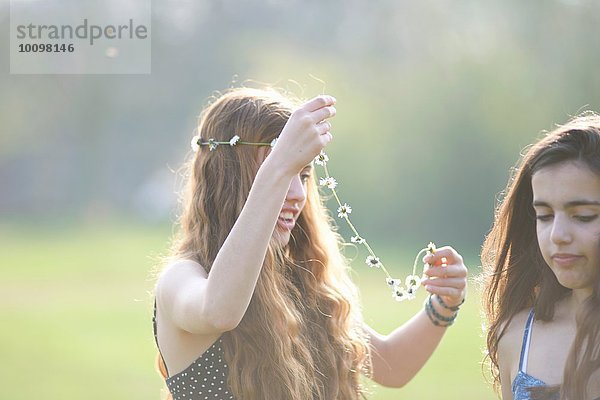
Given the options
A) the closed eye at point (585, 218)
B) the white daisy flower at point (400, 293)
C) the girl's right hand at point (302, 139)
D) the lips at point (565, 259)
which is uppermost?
the girl's right hand at point (302, 139)

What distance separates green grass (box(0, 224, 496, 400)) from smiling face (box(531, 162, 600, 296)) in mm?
1504

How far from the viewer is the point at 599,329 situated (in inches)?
103

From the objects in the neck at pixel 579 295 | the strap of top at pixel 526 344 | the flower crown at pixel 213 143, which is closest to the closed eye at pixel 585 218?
the neck at pixel 579 295

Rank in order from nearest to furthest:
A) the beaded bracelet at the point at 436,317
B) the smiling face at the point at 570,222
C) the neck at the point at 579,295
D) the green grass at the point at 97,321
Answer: the smiling face at the point at 570,222
the neck at the point at 579,295
the beaded bracelet at the point at 436,317
the green grass at the point at 97,321

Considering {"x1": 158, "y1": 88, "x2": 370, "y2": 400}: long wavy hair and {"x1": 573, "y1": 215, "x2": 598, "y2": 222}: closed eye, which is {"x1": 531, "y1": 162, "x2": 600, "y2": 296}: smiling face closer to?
{"x1": 573, "y1": 215, "x2": 598, "y2": 222}: closed eye

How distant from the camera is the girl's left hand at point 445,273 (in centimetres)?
311

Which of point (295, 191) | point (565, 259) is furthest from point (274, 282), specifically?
point (565, 259)

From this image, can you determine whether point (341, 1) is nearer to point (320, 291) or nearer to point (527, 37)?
point (527, 37)

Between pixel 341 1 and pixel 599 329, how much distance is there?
30829 millimetres

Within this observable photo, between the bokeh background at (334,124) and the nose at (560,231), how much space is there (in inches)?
516

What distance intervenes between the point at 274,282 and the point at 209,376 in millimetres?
352

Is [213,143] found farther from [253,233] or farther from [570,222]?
[570,222]

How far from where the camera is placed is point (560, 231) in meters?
2.62

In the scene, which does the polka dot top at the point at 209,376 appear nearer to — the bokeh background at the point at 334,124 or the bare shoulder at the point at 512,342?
the bare shoulder at the point at 512,342
